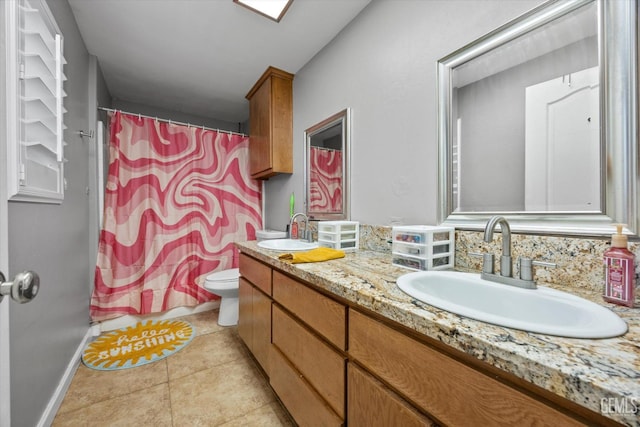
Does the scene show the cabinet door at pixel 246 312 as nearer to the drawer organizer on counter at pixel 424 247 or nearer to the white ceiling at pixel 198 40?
the drawer organizer on counter at pixel 424 247

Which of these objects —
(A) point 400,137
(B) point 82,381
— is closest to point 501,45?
(A) point 400,137

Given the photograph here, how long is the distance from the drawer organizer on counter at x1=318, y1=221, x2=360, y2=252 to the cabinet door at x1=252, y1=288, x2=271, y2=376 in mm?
467

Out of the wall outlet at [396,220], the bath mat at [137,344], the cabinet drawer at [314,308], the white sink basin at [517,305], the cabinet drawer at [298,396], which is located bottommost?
the bath mat at [137,344]

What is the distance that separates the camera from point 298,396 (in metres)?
1.03

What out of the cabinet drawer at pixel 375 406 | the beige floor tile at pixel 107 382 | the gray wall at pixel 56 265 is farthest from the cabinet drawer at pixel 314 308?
the beige floor tile at pixel 107 382

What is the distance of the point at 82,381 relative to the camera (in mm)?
1513

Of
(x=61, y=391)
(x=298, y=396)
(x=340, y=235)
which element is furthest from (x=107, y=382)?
(x=340, y=235)

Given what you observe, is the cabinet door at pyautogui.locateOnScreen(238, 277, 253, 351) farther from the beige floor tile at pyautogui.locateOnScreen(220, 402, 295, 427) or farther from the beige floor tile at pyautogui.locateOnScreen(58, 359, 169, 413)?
the beige floor tile at pyautogui.locateOnScreen(58, 359, 169, 413)

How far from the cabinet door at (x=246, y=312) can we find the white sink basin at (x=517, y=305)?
3.71ft

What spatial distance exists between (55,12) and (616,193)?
2481 mm

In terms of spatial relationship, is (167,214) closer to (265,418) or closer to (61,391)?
(61,391)

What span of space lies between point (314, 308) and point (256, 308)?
0.69 meters

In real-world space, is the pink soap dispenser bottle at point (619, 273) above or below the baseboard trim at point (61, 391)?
above

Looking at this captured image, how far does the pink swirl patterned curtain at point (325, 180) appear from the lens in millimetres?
1745
